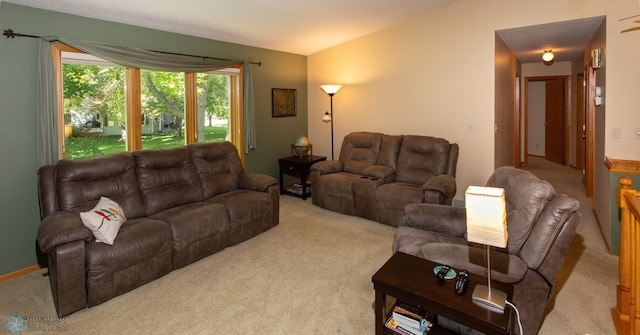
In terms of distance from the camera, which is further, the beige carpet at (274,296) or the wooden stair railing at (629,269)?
the beige carpet at (274,296)

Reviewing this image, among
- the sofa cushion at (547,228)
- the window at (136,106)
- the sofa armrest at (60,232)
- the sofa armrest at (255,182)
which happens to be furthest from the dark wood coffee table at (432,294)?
the window at (136,106)

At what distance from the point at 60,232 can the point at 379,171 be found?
11.1ft

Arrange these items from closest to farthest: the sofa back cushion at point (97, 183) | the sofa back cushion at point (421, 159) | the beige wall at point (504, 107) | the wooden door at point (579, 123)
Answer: the sofa back cushion at point (97, 183) < the sofa back cushion at point (421, 159) < the beige wall at point (504, 107) < the wooden door at point (579, 123)

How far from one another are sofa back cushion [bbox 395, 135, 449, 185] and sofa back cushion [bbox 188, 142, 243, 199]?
2101 mm

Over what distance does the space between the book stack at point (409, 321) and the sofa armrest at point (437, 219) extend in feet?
2.92

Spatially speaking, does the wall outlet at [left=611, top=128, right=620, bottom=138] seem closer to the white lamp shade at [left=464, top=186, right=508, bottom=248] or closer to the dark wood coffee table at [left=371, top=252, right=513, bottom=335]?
the dark wood coffee table at [left=371, top=252, right=513, bottom=335]

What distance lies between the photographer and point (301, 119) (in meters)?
6.34

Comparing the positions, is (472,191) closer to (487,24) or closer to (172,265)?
(172,265)

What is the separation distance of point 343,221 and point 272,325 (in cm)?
225

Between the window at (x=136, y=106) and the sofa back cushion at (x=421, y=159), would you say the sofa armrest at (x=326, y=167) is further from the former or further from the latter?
the window at (x=136, y=106)

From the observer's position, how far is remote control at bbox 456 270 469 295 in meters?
1.76

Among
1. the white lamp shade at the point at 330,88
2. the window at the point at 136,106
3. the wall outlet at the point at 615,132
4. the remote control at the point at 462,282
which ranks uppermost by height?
the white lamp shade at the point at 330,88

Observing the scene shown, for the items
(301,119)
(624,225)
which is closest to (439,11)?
(301,119)

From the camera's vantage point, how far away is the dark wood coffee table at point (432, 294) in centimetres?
159
